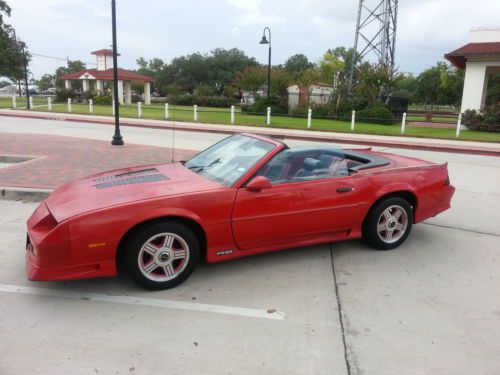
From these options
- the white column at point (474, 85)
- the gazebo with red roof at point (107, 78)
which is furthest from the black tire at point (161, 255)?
the gazebo with red roof at point (107, 78)

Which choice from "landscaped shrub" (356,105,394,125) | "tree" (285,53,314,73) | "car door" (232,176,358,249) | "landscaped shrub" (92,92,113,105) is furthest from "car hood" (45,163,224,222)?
"tree" (285,53,314,73)

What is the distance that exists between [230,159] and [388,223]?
1942 mm

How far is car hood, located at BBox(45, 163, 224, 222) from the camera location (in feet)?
11.9

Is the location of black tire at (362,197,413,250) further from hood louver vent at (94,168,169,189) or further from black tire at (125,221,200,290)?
hood louver vent at (94,168,169,189)

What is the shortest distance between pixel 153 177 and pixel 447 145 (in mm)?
15442

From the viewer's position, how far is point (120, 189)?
3.96 m

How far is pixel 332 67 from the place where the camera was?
6962 cm

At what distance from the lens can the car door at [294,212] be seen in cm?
401

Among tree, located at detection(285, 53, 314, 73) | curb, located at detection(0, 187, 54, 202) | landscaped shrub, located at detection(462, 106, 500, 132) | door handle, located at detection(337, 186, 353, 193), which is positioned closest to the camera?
door handle, located at detection(337, 186, 353, 193)

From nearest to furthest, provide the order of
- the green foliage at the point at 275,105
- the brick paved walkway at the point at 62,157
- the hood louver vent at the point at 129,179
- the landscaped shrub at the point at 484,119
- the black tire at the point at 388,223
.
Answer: the hood louver vent at the point at 129,179, the black tire at the point at 388,223, the brick paved walkway at the point at 62,157, the landscaped shrub at the point at 484,119, the green foliage at the point at 275,105

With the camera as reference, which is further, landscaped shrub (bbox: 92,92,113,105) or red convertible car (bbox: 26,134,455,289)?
landscaped shrub (bbox: 92,92,113,105)

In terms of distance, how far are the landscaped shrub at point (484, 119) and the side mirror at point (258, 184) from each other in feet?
77.1

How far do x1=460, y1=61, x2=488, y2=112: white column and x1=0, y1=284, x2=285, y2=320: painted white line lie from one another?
25.7m

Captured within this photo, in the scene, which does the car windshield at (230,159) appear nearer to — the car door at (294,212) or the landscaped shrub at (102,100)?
the car door at (294,212)
